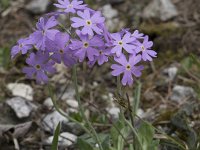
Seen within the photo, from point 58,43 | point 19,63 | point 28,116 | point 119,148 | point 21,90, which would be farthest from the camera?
point 19,63

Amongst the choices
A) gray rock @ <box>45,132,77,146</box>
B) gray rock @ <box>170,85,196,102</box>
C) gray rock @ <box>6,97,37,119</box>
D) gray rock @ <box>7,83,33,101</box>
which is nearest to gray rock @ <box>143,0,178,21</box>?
gray rock @ <box>170,85,196,102</box>

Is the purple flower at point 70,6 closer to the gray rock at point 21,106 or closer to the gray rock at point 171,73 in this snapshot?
the gray rock at point 21,106

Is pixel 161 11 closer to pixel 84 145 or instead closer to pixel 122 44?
pixel 84 145

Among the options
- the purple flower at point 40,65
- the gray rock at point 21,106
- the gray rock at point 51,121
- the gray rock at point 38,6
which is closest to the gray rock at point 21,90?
the gray rock at point 21,106

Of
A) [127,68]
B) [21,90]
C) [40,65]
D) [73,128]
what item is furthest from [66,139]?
[127,68]

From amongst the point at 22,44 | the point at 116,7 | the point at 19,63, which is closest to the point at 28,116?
the point at 19,63

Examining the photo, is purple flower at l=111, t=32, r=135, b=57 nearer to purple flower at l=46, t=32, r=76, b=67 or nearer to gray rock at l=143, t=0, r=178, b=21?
purple flower at l=46, t=32, r=76, b=67

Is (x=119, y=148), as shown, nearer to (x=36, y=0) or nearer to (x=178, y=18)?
(x=178, y=18)
